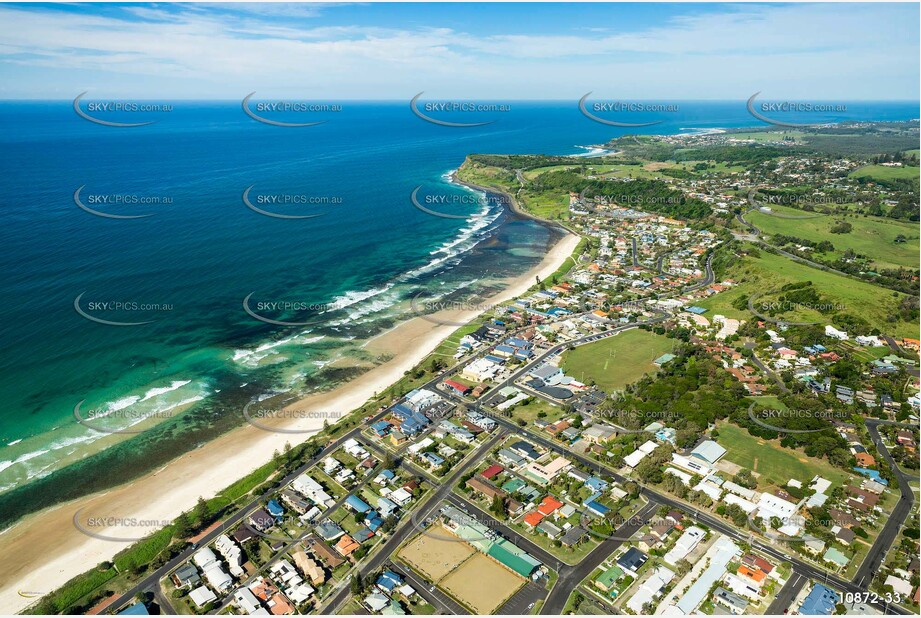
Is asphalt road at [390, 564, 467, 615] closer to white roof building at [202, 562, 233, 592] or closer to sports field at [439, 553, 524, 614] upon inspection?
sports field at [439, 553, 524, 614]

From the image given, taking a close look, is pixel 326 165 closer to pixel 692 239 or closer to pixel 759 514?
pixel 692 239

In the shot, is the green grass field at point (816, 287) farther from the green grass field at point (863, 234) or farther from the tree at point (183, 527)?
the tree at point (183, 527)

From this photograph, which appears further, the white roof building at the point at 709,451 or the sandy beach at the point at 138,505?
the white roof building at the point at 709,451
